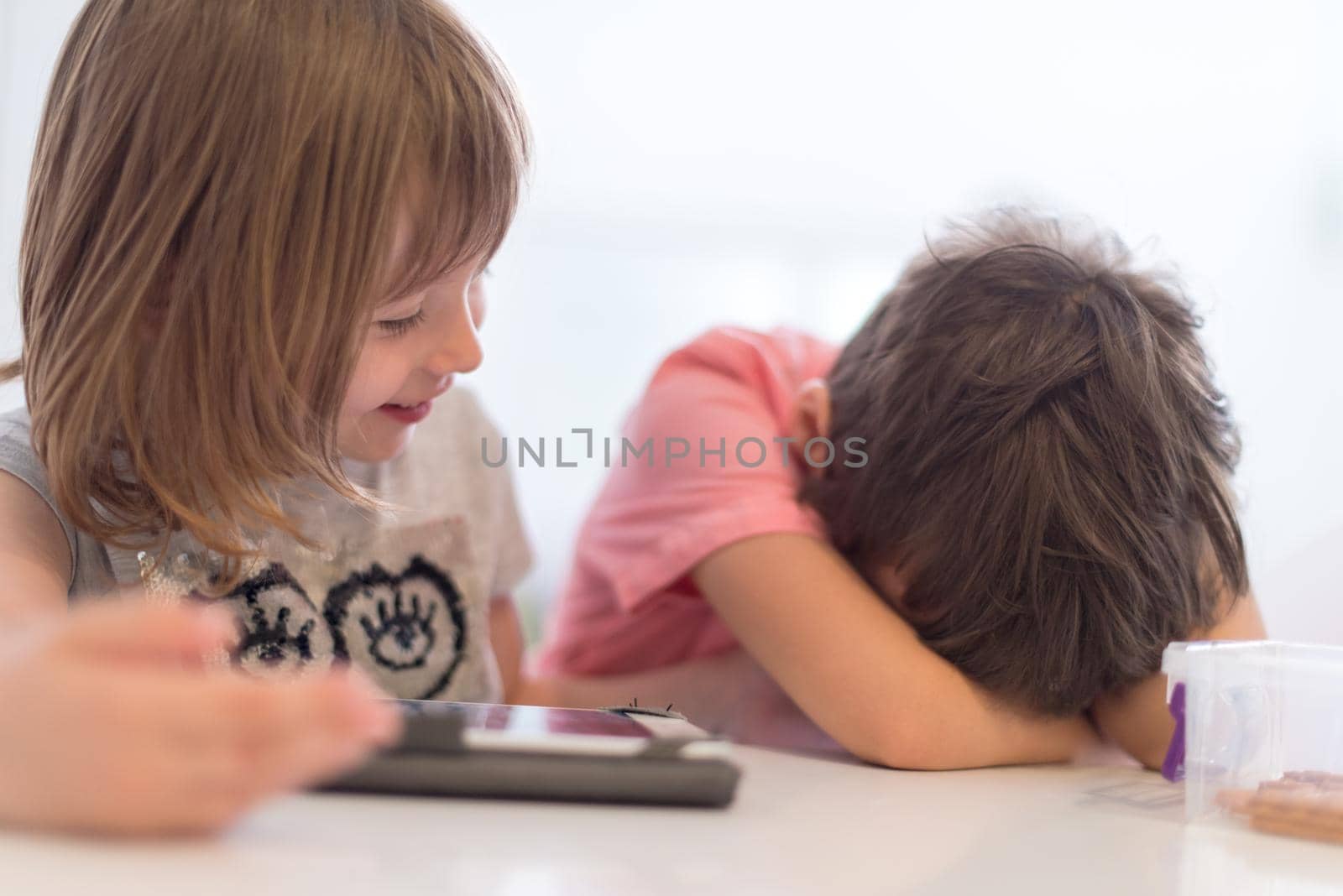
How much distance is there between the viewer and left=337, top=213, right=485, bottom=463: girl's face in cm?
63

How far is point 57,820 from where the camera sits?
338 millimetres

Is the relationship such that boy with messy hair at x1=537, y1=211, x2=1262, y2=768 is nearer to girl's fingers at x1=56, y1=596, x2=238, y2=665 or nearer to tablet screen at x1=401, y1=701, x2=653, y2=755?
tablet screen at x1=401, y1=701, x2=653, y2=755

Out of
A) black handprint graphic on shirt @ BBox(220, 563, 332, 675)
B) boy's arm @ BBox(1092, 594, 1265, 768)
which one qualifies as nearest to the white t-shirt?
black handprint graphic on shirt @ BBox(220, 563, 332, 675)

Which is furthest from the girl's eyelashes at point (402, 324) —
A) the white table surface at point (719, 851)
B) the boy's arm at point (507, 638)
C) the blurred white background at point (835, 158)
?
the blurred white background at point (835, 158)

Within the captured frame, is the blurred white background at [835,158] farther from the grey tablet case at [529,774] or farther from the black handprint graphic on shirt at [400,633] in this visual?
the grey tablet case at [529,774]

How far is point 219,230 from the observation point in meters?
0.57

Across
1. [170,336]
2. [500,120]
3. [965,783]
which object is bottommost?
[965,783]

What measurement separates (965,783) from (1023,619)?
4.1 inches

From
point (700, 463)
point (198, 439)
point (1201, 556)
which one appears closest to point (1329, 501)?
point (1201, 556)

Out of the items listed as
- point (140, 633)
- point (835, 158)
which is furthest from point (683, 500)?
point (835, 158)

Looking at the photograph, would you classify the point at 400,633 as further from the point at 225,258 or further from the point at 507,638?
the point at 225,258

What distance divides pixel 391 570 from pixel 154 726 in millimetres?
540

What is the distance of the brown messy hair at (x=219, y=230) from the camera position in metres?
0.56

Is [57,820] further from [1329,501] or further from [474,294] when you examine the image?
[1329,501]
